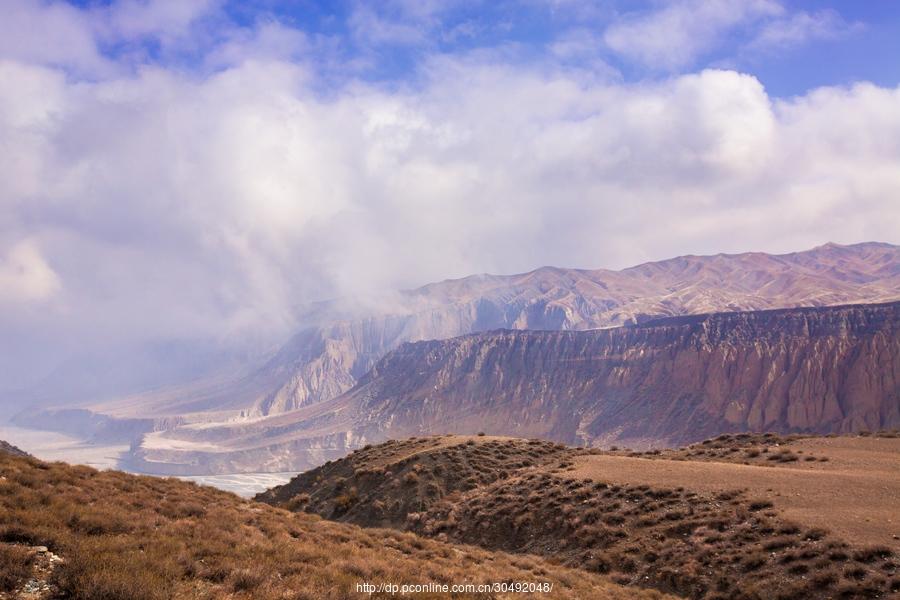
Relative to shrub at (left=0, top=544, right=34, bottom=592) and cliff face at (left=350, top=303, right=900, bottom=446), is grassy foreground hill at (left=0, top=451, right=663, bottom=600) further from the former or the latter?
cliff face at (left=350, top=303, right=900, bottom=446)

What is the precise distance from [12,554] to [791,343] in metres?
153

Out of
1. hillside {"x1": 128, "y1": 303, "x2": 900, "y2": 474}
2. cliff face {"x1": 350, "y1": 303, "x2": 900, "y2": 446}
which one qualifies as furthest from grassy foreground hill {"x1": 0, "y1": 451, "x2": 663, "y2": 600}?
cliff face {"x1": 350, "y1": 303, "x2": 900, "y2": 446}

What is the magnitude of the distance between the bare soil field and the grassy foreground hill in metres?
6.65

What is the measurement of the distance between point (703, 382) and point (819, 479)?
13281 centimetres

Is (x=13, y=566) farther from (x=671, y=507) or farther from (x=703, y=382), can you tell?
(x=703, y=382)

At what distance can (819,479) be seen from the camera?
23266 millimetres

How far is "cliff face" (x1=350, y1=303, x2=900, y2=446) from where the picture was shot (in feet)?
382

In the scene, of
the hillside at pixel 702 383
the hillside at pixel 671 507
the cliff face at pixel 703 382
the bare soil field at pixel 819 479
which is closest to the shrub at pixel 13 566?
the hillside at pixel 671 507

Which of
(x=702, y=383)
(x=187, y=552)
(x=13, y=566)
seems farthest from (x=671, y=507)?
(x=702, y=383)

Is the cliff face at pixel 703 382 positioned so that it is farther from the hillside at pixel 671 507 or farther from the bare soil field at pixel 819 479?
the hillside at pixel 671 507

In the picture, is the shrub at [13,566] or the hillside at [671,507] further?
the hillside at [671,507]

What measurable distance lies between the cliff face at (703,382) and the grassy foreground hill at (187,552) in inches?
4538

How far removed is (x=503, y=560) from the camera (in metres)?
18.1

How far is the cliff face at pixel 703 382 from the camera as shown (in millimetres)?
116375
